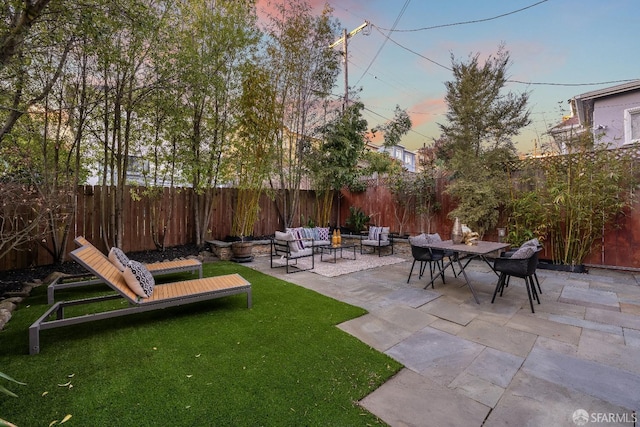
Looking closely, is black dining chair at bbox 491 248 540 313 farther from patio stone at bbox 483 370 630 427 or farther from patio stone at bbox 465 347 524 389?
patio stone at bbox 483 370 630 427

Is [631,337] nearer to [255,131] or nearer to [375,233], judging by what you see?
[375,233]

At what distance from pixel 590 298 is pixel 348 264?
378cm

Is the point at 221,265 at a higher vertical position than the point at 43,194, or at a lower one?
lower

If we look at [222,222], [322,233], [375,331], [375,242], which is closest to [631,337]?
[375,331]

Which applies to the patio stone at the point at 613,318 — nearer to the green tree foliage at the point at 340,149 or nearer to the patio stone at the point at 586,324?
the patio stone at the point at 586,324

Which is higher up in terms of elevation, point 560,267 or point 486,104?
point 486,104

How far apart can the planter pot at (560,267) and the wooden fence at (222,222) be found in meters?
0.38

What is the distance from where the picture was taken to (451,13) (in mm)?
7270

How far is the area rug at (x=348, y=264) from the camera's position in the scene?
546 cm

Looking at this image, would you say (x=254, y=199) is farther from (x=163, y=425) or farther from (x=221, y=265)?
(x=163, y=425)

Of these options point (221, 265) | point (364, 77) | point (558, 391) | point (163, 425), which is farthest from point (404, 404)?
point (364, 77)

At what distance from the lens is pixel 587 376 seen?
6.88ft

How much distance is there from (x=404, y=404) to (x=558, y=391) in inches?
42.4

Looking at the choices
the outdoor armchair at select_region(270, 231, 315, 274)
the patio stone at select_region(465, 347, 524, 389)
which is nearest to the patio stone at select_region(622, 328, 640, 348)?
the patio stone at select_region(465, 347, 524, 389)
